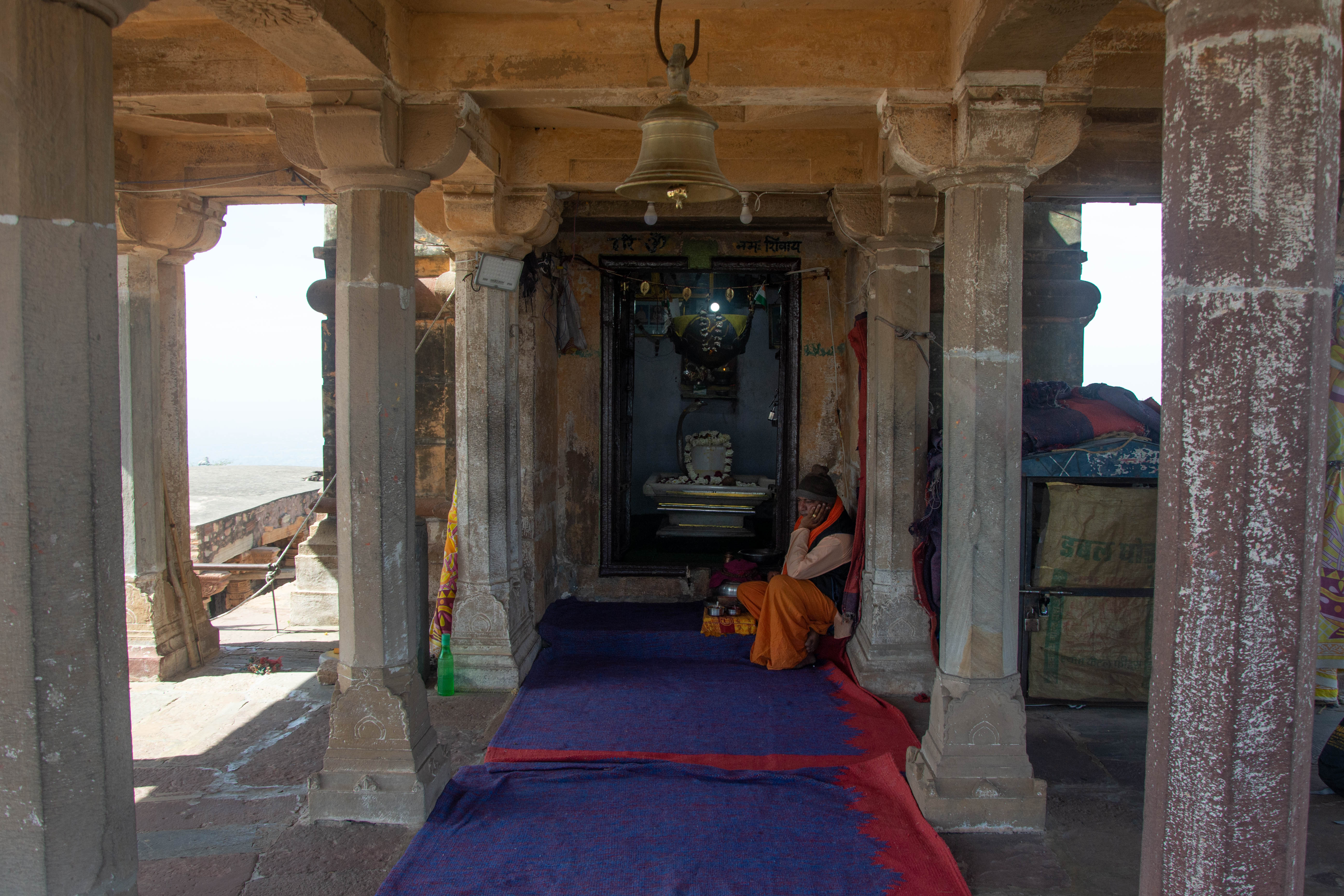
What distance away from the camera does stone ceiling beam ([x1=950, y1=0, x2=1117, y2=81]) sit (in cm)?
290

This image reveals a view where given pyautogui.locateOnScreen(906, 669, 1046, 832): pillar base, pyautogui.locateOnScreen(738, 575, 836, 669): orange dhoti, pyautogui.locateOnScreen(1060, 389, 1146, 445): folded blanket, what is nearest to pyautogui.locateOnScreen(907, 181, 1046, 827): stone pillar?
pyautogui.locateOnScreen(906, 669, 1046, 832): pillar base

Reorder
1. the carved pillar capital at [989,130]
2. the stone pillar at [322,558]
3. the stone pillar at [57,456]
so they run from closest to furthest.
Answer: the stone pillar at [57,456] → the carved pillar capital at [989,130] → the stone pillar at [322,558]

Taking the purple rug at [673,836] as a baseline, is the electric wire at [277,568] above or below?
above

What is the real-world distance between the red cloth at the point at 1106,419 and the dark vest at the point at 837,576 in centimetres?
179

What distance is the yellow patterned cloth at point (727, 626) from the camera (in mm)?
6410

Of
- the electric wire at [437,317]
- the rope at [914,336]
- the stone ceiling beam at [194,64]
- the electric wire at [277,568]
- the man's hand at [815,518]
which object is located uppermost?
the stone ceiling beam at [194,64]

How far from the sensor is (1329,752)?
410cm

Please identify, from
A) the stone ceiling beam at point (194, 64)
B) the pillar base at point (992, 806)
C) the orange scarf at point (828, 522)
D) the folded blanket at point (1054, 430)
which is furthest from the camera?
the orange scarf at point (828, 522)

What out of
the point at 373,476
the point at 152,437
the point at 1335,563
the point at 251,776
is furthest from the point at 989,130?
the point at 152,437

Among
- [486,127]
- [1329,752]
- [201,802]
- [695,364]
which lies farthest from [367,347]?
[695,364]

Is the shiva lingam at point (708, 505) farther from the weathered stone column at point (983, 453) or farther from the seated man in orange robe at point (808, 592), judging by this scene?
the weathered stone column at point (983, 453)

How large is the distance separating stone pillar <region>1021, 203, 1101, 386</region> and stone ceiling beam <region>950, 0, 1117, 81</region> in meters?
3.75

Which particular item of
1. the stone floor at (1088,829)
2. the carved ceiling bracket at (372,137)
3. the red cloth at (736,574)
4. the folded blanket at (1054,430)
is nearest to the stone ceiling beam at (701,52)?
the carved ceiling bracket at (372,137)

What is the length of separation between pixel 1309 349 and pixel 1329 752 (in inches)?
141
